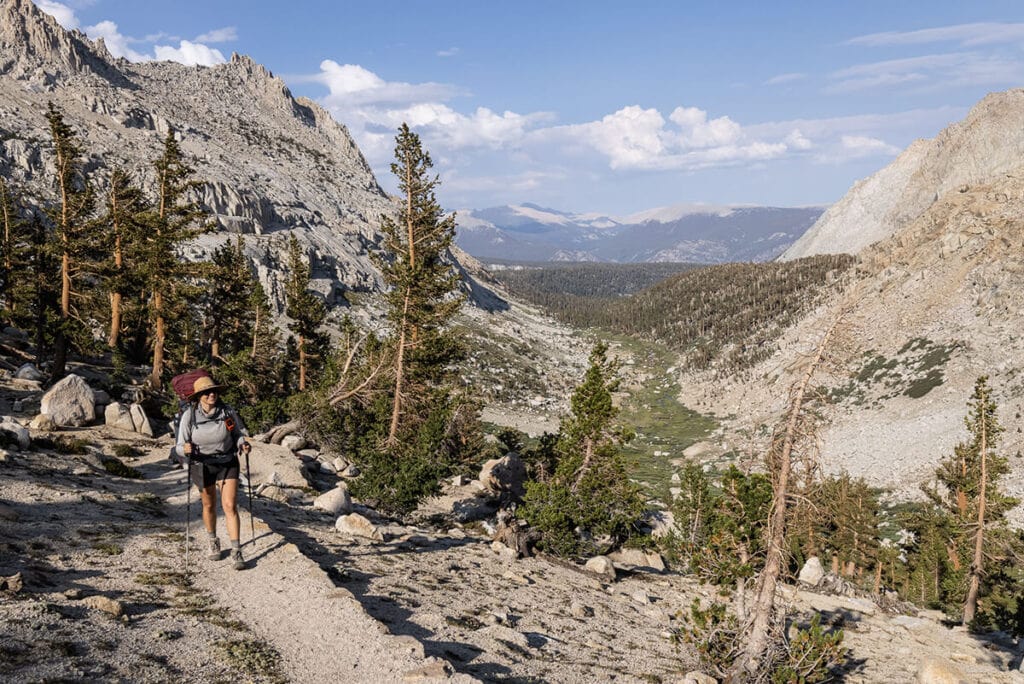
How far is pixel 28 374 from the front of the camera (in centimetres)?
2902

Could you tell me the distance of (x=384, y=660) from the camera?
327 inches

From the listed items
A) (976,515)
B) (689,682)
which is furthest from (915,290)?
(689,682)

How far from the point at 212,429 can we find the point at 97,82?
199831 mm

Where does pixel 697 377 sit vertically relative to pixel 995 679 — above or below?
below

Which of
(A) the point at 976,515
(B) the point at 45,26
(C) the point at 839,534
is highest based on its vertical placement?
(B) the point at 45,26

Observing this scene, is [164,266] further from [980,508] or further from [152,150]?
[152,150]

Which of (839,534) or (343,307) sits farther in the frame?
(343,307)

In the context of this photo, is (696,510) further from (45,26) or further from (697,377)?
(45,26)

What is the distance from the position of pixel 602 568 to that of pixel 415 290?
18384 mm

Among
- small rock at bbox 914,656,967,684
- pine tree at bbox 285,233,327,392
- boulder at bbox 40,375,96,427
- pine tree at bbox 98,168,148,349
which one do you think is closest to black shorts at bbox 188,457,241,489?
boulder at bbox 40,375,96,427

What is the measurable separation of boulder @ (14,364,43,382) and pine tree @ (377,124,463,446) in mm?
18242

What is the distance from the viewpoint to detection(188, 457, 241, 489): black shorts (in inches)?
420

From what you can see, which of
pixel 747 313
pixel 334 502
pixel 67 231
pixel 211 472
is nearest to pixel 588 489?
pixel 334 502

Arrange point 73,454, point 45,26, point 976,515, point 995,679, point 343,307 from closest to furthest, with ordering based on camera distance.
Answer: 1. point 995,679
2. point 73,454
3. point 976,515
4. point 343,307
5. point 45,26
